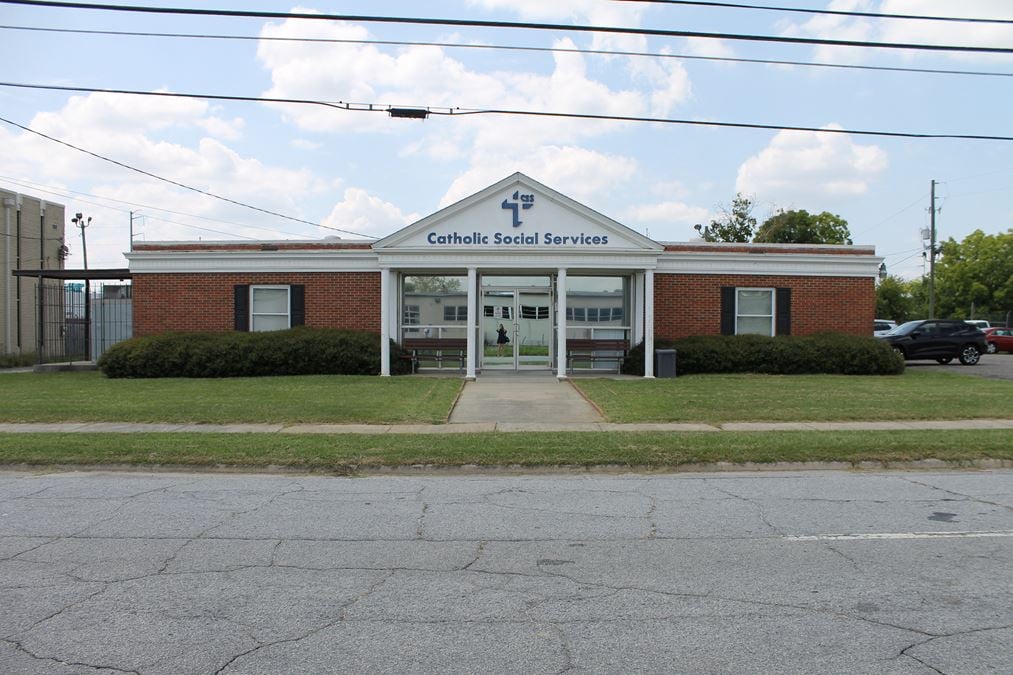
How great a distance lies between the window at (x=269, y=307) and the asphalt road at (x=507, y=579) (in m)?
14.3

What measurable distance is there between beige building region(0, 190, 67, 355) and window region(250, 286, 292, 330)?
14560 millimetres

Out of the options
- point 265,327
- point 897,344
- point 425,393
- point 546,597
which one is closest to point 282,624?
point 546,597

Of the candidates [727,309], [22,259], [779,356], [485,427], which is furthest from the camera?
[22,259]

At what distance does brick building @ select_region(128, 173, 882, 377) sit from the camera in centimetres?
2253

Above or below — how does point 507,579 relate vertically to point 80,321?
below

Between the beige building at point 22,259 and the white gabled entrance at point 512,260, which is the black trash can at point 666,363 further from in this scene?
the beige building at point 22,259

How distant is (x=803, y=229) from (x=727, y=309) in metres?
39.1

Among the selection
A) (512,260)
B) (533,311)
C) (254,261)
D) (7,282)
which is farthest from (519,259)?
(7,282)

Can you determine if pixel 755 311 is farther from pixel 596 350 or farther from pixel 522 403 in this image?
pixel 522 403

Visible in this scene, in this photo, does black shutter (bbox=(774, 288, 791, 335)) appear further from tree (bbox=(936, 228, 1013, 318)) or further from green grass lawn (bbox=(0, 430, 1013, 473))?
tree (bbox=(936, 228, 1013, 318))

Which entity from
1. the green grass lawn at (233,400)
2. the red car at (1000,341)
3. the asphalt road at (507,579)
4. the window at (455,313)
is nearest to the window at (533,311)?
the window at (455,313)

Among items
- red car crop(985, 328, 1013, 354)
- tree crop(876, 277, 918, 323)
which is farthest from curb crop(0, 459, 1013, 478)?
tree crop(876, 277, 918, 323)

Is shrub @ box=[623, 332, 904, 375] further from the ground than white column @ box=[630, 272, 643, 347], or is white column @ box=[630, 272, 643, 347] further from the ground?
white column @ box=[630, 272, 643, 347]

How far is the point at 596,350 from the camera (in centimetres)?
2262
